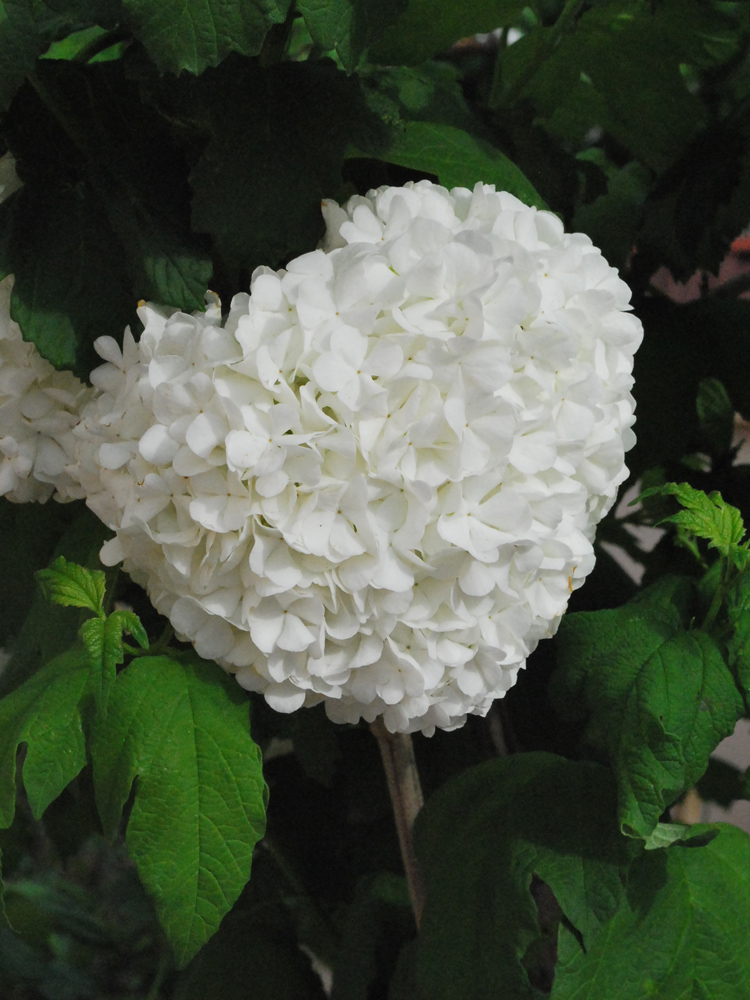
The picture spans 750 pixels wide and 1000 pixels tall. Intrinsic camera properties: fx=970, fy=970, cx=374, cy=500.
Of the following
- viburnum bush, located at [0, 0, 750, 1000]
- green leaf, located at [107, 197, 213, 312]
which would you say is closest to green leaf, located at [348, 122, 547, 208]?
viburnum bush, located at [0, 0, 750, 1000]

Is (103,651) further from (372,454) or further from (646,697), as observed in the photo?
(646,697)

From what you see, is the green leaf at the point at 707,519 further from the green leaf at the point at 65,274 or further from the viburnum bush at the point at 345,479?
the green leaf at the point at 65,274

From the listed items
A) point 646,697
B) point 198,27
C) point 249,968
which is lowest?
point 249,968

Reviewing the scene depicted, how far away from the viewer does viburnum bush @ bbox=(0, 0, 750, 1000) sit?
0.44m

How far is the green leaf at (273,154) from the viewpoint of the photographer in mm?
492

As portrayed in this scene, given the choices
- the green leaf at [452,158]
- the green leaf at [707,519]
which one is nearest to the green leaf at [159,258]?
the green leaf at [452,158]

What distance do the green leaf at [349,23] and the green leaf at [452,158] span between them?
9 cm

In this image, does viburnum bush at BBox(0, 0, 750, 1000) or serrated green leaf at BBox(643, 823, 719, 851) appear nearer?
viburnum bush at BBox(0, 0, 750, 1000)

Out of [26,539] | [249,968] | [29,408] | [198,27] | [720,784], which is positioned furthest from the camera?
[720,784]

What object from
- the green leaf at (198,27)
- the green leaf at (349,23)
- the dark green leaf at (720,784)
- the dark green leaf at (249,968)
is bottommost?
the dark green leaf at (720,784)

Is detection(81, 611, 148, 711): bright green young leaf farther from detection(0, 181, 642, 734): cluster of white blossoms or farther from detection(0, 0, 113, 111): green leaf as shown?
detection(0, 0, 113, 111): green leaf

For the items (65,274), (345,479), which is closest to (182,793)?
(345,479)

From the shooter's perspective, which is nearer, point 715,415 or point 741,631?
point 741,631

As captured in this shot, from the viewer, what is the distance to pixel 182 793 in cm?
47
